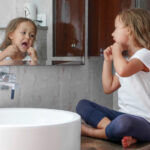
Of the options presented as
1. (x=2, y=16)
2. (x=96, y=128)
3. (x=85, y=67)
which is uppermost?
(x=2, y=16)

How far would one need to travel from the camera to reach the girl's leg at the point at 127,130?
3.83 feet

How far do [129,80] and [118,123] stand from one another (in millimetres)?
304

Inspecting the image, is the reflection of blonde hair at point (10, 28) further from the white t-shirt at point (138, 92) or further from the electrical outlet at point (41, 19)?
the white t-shirt at point (138, 92)

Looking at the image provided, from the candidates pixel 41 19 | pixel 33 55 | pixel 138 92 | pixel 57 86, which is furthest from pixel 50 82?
pixel 138 92

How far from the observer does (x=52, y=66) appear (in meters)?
1.50

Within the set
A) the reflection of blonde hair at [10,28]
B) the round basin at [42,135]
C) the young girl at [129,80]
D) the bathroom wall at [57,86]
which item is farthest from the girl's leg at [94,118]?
the reflection of blonde hair at [10,28]

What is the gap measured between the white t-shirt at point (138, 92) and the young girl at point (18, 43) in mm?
409

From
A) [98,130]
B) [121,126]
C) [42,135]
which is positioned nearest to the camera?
[42,135]

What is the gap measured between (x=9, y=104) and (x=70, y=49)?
15.0 inches

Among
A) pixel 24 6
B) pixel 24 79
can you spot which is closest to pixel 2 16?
pixel 24 6

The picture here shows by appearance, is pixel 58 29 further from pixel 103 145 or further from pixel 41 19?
pixel 103 145

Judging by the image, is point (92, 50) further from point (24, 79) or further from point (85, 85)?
point (24, 79)

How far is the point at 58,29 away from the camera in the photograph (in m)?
1.46

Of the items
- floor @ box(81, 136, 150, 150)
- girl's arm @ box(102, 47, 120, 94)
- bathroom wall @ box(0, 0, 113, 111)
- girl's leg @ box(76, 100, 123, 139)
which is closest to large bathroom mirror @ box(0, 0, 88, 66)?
bathroom wall @ box(0, 0, 113, 111)
